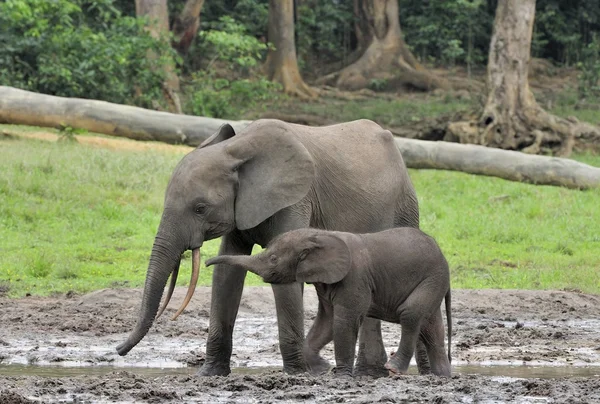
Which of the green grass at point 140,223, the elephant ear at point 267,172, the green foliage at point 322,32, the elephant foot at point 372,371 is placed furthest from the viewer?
the green foliage at point 322,32

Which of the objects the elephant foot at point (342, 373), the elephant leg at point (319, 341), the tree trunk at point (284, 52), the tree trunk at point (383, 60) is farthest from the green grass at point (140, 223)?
the tree trunk at point (383, 60)

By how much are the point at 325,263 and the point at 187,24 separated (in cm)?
2135

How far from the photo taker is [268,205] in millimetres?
7957

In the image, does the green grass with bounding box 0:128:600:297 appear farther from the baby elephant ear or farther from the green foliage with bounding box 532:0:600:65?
the green foliage with bounding box 532:0:600:65

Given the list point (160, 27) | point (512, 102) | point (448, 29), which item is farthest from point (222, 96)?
point (448, 29)

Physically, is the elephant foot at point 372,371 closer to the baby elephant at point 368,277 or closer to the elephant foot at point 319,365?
the baby elephant at point 368,277

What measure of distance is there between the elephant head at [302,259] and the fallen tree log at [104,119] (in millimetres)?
11012

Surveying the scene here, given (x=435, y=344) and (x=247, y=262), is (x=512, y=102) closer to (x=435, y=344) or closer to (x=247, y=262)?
(x=435, y=344)

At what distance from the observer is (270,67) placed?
98.6 feet

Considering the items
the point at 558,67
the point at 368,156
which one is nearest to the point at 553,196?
the point at 368,156

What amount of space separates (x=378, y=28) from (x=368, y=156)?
23269 millimetres

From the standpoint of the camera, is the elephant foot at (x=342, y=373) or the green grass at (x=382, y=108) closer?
the elephant foot at (x=342, y=373)

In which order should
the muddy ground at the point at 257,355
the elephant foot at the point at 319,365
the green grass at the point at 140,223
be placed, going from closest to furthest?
the muddy ground at the point at 257,355 → the elephant foot at the point at 319,365 → the green grass at the point at 140,223

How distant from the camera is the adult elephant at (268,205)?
782 cm
